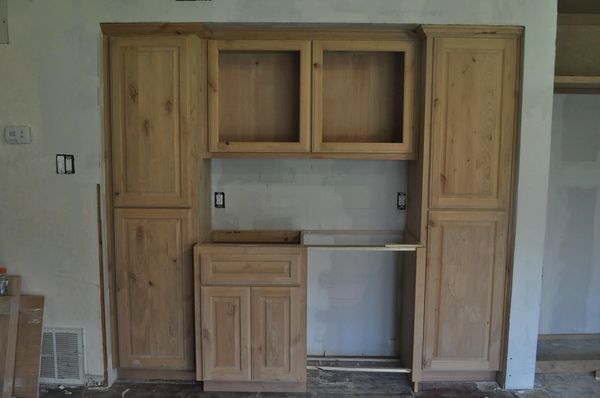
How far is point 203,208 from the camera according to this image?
8.14ft

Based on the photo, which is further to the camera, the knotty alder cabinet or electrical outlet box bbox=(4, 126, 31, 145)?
the knotty alder cabinet

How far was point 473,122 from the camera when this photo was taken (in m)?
2.25

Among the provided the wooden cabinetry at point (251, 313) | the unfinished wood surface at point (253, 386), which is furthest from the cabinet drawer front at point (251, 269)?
the unfinished wood surface at point (253, 386)

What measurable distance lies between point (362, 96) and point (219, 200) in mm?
1176

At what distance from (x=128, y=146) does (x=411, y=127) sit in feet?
5.40

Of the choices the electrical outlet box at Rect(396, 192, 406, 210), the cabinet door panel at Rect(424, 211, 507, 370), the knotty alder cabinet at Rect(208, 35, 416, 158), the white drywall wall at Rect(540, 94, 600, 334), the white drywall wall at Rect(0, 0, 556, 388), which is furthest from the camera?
the white drywall wall at Rect(540, 94, 600, 334)

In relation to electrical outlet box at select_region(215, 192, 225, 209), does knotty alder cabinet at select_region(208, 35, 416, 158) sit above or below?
above

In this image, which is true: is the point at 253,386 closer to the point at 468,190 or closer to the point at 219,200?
the point at 219,200

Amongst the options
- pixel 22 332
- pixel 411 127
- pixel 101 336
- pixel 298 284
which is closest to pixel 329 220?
pixel 298 284

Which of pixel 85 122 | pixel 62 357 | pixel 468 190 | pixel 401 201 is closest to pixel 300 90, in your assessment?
pixel 401 201

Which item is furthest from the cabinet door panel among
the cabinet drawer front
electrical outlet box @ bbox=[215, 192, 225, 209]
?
electrical outlet box @ bbox=[215, 192, 225, 209]

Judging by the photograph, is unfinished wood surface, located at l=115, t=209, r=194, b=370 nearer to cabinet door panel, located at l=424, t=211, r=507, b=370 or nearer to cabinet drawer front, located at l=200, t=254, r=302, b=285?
cabinet drawer front, located at l=200, t=254, r=302, b=285

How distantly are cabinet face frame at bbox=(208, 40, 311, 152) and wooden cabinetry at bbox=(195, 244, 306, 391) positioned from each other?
59 cm

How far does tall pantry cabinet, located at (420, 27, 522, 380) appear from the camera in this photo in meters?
2.23
